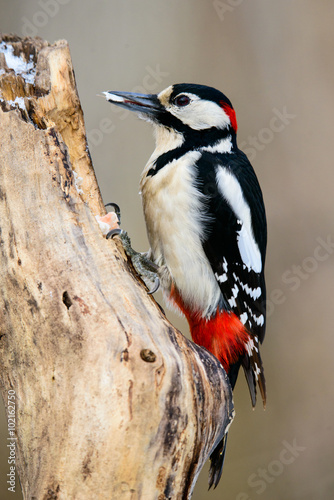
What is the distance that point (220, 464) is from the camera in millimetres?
1846

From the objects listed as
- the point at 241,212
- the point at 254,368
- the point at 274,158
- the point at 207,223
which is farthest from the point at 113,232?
the point at 274,158

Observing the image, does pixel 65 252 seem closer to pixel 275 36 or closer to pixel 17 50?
pixel 17 50

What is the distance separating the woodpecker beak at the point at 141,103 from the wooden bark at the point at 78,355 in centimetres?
50

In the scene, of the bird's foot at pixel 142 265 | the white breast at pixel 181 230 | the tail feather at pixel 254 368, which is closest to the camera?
the bird's foot at pixel 142 265

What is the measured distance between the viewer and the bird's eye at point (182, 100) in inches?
82.4

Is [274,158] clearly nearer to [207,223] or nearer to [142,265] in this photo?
[207,223]

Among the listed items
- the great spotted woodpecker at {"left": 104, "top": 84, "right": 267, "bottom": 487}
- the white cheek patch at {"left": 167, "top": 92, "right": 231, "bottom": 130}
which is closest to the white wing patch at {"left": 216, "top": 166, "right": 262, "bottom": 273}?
the great spotted woodpecker at {"left": 104, "top": 84, "right": 267, "bottom": 487}

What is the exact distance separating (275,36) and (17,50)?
6.66 feet

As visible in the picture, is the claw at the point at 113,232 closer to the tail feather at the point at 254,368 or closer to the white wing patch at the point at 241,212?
the white wing patch at the point at 241,212

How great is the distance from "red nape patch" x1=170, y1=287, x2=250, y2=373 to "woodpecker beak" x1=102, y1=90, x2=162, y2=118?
71 centimetres

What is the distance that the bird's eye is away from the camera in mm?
2092

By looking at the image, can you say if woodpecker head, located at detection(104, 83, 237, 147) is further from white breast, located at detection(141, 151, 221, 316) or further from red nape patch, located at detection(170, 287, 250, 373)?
red nape patch, located at detection(170, 287, 250, 373)

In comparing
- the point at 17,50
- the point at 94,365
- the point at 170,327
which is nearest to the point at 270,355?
the point at 170,327

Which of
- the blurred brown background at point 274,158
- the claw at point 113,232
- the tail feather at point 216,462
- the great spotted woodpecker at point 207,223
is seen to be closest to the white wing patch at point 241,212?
the great spotted woodpecker at point 207,223
